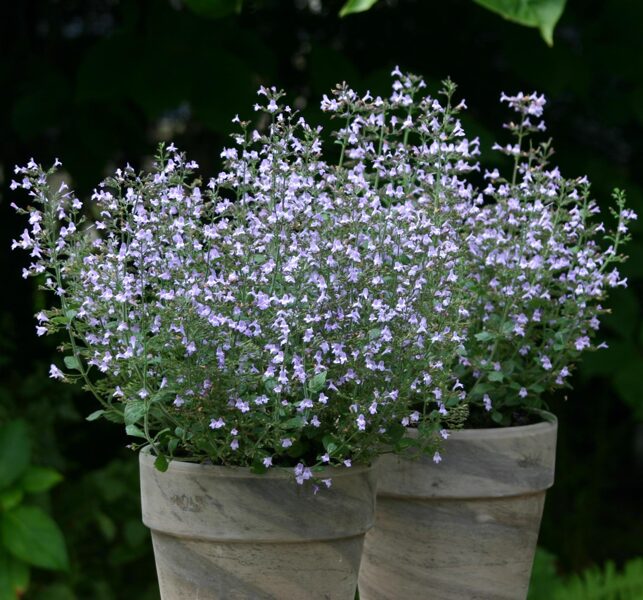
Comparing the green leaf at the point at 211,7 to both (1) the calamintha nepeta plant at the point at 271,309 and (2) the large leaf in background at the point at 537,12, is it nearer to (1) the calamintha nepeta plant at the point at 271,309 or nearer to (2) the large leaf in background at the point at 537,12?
(1) the calamintha nepeta plant at the point at 271,309

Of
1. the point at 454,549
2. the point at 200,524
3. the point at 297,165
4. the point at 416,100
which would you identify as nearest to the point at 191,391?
the point at 200,524

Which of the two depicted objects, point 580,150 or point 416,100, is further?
point 580,150

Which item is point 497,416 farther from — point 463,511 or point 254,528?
point 254,528

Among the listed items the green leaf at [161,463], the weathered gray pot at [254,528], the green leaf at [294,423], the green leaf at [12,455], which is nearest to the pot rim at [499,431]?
the weathered gray pot at [254,528]

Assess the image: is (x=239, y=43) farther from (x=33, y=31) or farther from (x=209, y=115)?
(x=33, y=31)

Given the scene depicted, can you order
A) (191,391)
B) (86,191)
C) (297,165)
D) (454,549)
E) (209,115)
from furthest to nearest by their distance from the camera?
(86,191)
(209,115)
(454,549)
(297,165)
(191,391)

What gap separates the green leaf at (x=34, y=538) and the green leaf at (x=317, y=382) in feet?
4.93

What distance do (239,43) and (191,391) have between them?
1772 mm

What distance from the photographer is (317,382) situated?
1336 millimetres

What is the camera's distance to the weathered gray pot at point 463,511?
1.66 meters

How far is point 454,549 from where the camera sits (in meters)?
1.67

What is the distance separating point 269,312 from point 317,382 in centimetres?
13

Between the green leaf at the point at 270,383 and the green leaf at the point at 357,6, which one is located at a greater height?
the green leaf at the point at 357,6

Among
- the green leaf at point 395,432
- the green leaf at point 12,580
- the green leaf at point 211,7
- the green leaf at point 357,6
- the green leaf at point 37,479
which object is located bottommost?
the green leaf at point 12,580
